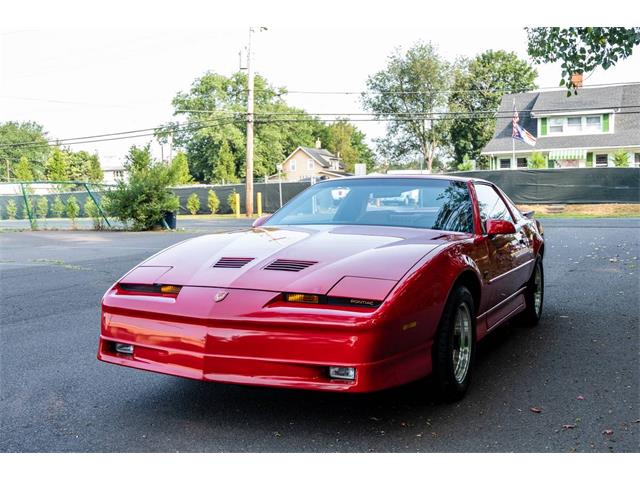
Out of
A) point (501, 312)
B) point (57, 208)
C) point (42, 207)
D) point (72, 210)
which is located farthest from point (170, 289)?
point (57, 208)

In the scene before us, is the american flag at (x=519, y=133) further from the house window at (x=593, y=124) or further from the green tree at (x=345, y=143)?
the green tree at (x=345, y=143)

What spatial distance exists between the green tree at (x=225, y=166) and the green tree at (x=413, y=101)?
1433 cm

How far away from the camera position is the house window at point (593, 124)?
4025cm

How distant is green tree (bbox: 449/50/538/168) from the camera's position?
188ft

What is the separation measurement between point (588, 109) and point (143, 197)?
98.1 ft

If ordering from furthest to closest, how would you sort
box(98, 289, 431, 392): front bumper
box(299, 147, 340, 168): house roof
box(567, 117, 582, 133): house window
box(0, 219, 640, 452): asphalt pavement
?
box(299, 147, 340, 168): house roof
box(567, 117, 582, 133): house window
box(0, 219, 640, 452): asphalt pavement
box(98, 289, 431, 392): front bumper

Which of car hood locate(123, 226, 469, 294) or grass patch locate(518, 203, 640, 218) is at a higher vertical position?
car hood locate(123, 226, 469, 294)

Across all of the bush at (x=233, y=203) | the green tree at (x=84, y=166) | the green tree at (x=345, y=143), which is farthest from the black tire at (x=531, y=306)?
the green tree at (x=345, y=143)

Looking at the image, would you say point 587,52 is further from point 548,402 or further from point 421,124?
point 421,124

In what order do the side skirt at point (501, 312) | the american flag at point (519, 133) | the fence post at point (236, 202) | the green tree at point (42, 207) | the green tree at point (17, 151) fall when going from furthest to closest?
the green tree at point (17, 151) < the fence post at point (236, 202) < the american flag at point (519, 133) < the green tree at point (42, 207) < the side skirt at point (501, 312)

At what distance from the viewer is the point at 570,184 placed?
98.8 feet

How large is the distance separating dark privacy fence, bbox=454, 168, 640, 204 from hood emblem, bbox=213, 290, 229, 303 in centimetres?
2853

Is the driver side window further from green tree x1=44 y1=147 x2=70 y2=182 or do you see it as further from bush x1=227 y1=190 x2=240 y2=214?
green tree x1=44 y1=147 x2=70 y2=182

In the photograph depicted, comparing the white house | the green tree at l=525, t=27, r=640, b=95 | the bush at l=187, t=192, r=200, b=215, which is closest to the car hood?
the green tree at l=525, t=27, r=640, b=95
